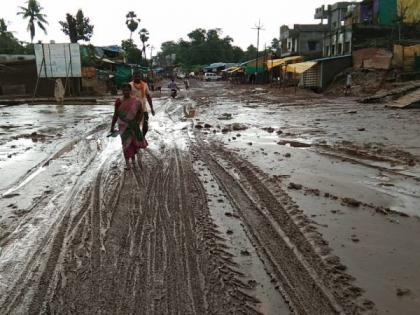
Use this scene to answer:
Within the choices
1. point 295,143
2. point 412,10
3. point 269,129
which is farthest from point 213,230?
point 412,10

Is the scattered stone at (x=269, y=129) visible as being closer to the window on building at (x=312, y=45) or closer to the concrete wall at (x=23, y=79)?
the concrete wall at (x=23, y=79)

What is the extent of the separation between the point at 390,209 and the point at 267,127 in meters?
7.52

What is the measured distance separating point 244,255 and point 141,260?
37.4 inches

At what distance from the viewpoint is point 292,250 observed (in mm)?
3959

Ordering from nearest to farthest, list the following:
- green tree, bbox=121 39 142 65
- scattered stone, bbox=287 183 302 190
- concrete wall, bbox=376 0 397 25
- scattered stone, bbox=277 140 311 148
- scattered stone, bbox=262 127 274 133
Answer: scattered stone, bbox=287 183 302 190 < scattered stone, bbox=277 140 311 148 < scattered stone, bbox=262 127 274 133 < concrete wall, bbox=376 0 397 25 < green tree, bbox=121 39 142 65

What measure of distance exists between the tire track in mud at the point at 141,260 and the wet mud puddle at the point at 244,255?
80 millimetres

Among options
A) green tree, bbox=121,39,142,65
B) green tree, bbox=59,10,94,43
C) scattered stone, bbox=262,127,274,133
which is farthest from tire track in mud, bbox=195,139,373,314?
green tree, bbox=121,39,142,65

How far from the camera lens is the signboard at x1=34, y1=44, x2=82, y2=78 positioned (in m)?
28.0

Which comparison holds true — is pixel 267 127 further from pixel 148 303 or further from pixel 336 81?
pixel 336 81

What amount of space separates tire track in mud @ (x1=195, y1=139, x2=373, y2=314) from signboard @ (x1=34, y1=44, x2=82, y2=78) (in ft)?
80.0

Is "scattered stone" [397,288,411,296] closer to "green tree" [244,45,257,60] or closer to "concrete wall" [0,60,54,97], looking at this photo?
"concrete wall" [0,60,54,97]

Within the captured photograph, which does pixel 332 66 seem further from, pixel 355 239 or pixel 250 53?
pixel 250 53

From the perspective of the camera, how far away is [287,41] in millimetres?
61531

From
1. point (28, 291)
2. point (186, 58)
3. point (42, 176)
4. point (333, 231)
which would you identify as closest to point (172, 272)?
point (28, 291)
